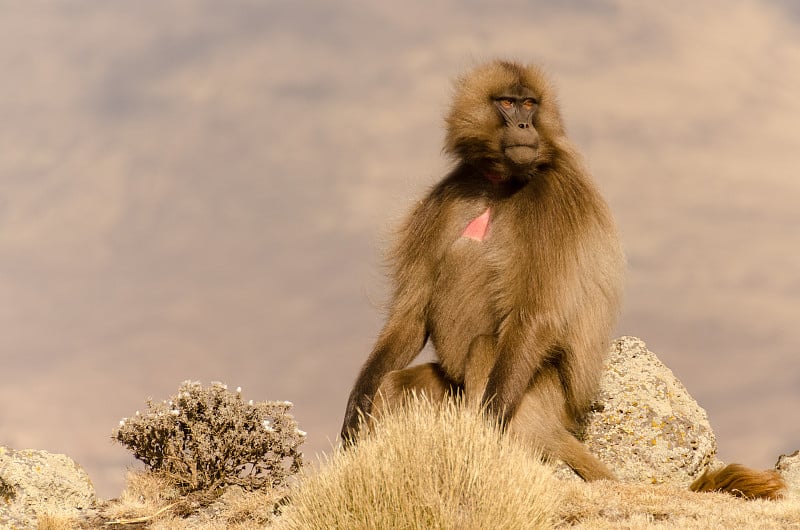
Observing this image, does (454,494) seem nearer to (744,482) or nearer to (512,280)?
(512,280)

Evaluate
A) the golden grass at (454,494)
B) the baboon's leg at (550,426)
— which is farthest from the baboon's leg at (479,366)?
the golden grass at (454,494)

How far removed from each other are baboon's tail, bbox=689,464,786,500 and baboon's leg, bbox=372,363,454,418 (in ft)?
8.06

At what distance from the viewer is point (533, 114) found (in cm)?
793

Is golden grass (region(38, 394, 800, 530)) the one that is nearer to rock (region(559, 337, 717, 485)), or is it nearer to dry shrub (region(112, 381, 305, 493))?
rock (region(559, 337, 717, 485))

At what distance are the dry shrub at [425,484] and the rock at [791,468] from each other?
18.6ft

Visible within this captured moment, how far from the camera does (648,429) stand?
9.41 meters

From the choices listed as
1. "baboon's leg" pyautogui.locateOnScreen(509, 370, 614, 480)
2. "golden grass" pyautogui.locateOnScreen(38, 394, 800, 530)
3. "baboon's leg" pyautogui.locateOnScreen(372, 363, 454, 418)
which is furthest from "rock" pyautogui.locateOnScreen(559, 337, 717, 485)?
"baboon's leg" pyautogui.locateOnScreen(372, 363, 454, 418)

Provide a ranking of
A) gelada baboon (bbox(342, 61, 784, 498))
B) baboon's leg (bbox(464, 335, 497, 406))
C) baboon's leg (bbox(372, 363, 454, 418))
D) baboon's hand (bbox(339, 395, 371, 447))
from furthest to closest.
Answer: baboon's hand (bbox(339, 395, 371, 447))
baboon's leg (bbox(372, 363, 454, 418))
baboon's leg (bbox(464, 335, 497, 406))
gelada baboon (bbox(342, 61, 784, 498))

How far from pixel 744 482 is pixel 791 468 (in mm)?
3446

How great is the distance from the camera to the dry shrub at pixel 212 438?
35.2ft

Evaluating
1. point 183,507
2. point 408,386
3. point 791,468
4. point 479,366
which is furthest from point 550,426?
point 791,468

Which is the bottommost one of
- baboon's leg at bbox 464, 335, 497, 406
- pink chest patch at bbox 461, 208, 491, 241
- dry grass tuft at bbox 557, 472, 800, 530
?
dry grass tuft at bbox 557, 472, 800, 530

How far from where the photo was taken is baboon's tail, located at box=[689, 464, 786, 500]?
8398 mm

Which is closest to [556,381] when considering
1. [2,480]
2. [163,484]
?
[163,484]
